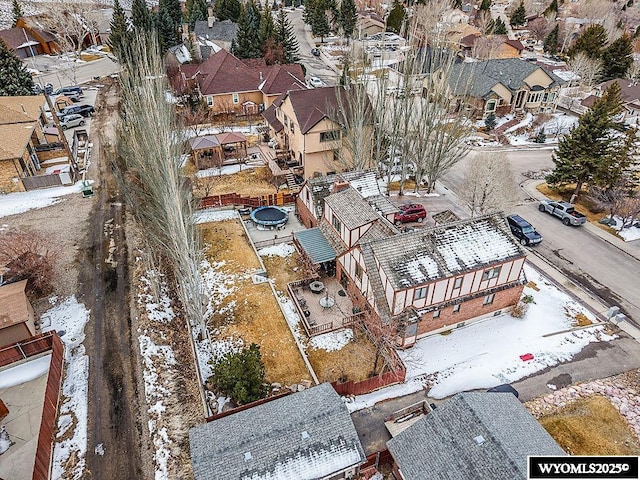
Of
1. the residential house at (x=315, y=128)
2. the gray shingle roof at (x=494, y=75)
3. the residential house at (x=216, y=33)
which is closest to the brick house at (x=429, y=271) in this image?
the residential house at (x=315, y=128)

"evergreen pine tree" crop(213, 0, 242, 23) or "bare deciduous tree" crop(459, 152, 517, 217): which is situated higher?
"evergreen pine tree" crop(213, 0, 242, 23)

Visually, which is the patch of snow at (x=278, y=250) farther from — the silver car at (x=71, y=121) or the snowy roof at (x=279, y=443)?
the silver car at (x=71, y=121)

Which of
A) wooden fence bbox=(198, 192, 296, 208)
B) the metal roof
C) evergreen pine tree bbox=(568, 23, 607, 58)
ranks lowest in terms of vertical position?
wooden fence bbox=(198, 192, 296, 208)

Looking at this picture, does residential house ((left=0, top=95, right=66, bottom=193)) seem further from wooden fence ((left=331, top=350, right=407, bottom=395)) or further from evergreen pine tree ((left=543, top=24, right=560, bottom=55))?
evergreen pine tree ((left=543, top=24, right=560, bottom=55))

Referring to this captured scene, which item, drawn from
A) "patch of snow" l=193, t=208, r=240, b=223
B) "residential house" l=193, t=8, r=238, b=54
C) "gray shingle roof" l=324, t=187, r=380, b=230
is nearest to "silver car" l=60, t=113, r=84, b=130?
"patch of snow" l=193, t=208, r=240, b=223

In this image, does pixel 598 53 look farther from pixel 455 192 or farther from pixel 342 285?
pixel 342 285

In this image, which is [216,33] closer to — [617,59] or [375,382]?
[617,59]
